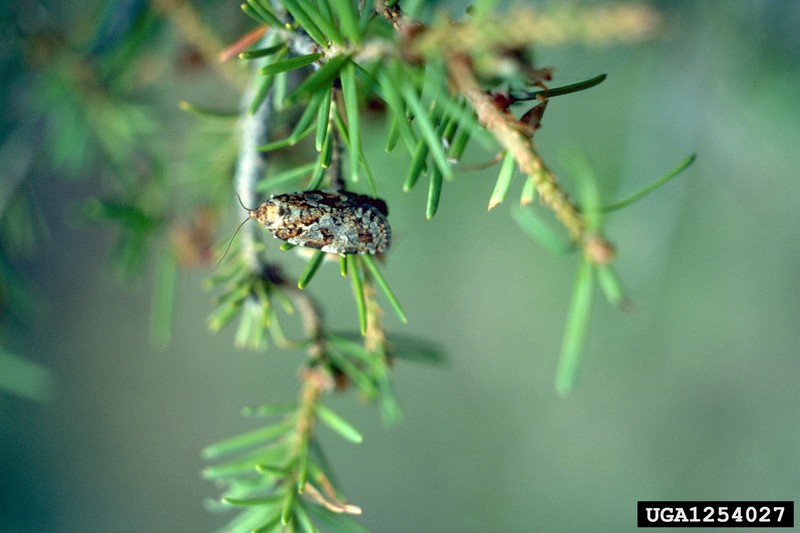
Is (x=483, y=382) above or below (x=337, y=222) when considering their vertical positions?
above

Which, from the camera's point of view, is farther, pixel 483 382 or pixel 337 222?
pixel 483 382

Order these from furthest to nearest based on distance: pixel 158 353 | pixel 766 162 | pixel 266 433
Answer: pixel 158 353
pixel 766 162
pixel 266 433

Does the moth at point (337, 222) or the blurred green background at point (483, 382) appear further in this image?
the blurred green background at point (483, 382)

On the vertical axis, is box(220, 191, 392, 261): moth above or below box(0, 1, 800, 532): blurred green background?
below

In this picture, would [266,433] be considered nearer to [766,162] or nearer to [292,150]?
[292,150]

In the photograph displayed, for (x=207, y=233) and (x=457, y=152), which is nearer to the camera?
(x=457, y=152)

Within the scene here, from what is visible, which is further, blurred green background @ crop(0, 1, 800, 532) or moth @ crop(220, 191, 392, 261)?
blurred green background @ crop(0, 1, 800, 532)

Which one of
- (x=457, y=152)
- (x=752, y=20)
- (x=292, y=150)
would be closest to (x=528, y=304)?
(x=752, y=20)

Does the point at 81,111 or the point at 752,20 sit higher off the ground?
the point at 752,20
